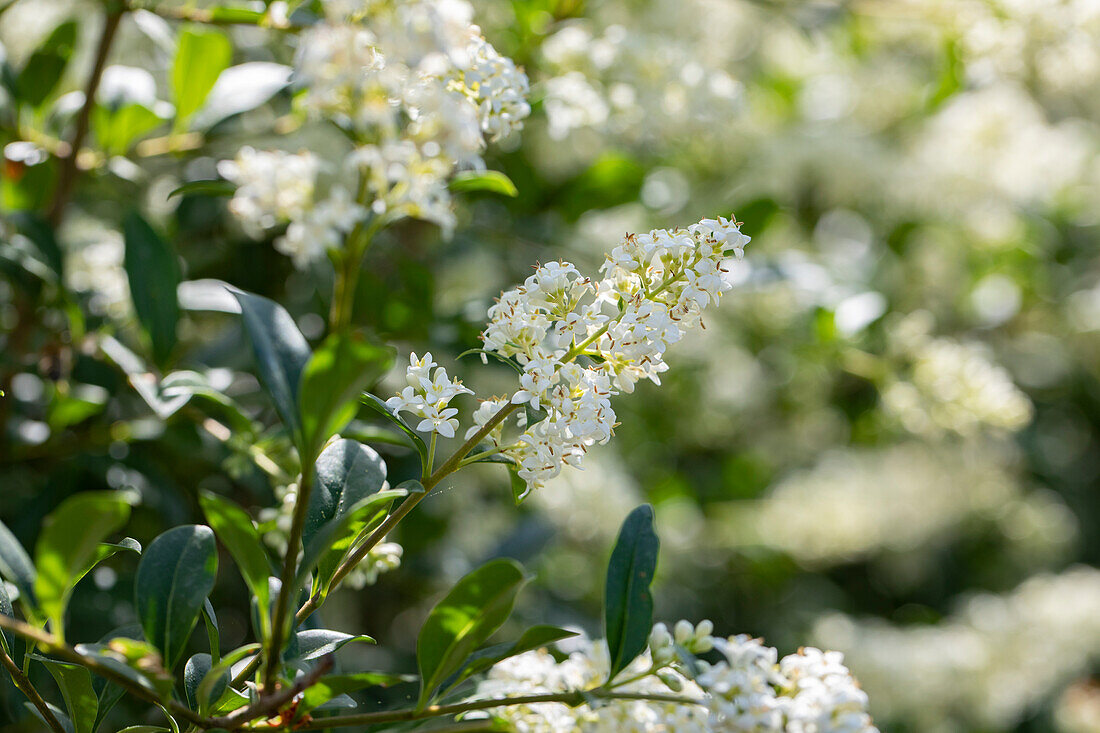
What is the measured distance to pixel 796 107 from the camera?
6.08 ft

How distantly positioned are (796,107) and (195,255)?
1.21 meters

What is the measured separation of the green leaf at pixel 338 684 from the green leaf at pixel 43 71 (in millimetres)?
777

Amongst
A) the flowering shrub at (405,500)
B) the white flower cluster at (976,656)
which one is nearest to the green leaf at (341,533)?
the flowering shrub at (405,500)

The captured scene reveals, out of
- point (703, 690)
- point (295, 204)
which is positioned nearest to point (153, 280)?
point (295, 204)

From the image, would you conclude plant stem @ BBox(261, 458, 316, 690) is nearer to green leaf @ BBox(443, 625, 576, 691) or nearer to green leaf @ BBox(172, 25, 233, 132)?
green leaf @ BBox(443, 625, 576, 691)

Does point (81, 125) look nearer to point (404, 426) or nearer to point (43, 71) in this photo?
point (43, 71)

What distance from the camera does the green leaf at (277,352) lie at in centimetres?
44

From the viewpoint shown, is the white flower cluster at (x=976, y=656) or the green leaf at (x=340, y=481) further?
the white flower cluster at (x=976, y=656)

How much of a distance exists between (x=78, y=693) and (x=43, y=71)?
71cm

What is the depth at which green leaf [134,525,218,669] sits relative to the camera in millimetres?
487

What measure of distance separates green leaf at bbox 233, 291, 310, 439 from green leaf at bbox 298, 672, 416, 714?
13 centimetres

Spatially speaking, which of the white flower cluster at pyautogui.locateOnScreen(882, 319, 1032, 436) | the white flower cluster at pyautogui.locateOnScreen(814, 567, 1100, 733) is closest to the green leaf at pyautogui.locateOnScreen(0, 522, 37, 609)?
the white flower cluster at pyautogui.locateOnScreen(882, 319, 1032, 436)

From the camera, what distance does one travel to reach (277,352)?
0.46 m

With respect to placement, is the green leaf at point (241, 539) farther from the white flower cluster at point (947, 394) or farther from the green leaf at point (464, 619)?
the white flower cluster at point (947, 394)
